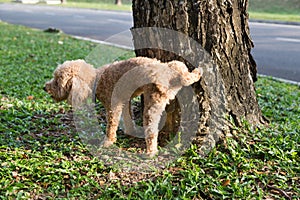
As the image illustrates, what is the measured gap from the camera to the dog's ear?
11.4 ft

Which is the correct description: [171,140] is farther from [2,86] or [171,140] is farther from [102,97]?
[2,86]

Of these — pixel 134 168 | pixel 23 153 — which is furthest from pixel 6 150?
pixel 134 168

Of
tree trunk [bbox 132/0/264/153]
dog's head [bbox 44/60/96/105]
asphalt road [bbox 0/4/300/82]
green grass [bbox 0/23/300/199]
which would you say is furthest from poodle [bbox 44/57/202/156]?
asphalt road [bbox 0/4/300/82]

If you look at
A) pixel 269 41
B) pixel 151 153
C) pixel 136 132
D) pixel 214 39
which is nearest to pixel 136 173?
pixel 151 153

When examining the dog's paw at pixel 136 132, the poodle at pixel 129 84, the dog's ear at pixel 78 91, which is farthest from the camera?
the dog's paw at pixel 136 132

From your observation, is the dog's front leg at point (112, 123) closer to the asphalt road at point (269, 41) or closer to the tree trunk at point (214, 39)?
the tree trunk at point (214, 39)

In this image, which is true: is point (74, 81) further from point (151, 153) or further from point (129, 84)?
point (151, 153)

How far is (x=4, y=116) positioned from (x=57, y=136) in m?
0.85

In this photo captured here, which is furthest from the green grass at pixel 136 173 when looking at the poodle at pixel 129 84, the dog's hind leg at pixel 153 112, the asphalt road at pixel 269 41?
the asphalt road at pixel 269 41

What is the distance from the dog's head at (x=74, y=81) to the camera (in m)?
3.48

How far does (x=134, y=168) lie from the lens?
3469 mm

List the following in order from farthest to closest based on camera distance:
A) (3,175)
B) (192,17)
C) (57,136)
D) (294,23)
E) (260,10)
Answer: (260,10) → (294,23) → (57,136) → (192,17) → (3,175)

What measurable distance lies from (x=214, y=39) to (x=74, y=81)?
1313 millimetres

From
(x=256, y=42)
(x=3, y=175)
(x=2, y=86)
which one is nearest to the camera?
(x=3, y=175)
